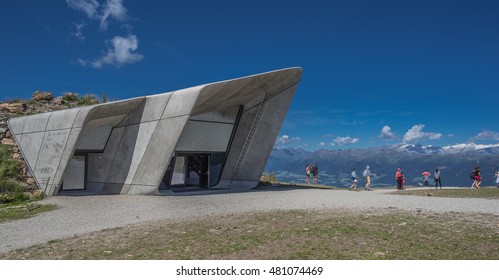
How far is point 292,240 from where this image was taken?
8.25 meters

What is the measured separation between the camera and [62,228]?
11070 mm

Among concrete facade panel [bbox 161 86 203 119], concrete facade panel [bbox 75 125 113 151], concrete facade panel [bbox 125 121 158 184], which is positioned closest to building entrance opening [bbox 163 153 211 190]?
concrete facade panel [bbox 75 125 113 151]

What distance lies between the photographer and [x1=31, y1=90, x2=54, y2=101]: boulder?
30.5 m

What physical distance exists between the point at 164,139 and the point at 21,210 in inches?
261

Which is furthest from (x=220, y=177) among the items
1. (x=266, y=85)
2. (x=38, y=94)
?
(x=38, y=94)

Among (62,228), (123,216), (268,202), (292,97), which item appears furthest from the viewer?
(292,97)

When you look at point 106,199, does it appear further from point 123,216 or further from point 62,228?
point 62,228

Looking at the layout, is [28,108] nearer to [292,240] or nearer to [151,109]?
[151,109]

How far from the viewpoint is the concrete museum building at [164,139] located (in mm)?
18516

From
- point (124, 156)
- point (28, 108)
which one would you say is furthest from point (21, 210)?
point (28, 108)

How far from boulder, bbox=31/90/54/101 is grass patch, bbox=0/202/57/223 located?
16.3 m

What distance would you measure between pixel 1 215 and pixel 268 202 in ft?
33.4

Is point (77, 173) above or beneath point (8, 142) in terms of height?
beneath

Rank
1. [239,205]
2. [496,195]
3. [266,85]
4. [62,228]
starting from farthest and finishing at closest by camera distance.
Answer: [266,85]
[496,195]
[239,205]
[62,228]
